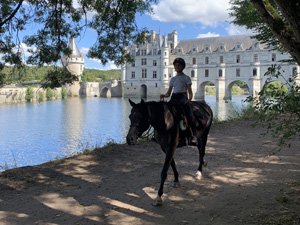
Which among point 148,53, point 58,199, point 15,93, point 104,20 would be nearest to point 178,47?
point 148,53

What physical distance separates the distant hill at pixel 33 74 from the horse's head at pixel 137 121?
3.39m

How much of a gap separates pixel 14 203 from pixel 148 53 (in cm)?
5778

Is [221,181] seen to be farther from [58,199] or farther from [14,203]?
[14,203]

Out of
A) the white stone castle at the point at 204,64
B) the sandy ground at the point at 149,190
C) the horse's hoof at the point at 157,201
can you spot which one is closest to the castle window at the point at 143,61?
the white stone castle at the point at 204,64

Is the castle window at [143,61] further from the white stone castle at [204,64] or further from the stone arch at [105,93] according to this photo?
the stone arch at [105,93]

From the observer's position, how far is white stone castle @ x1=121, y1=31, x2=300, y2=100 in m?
48.2

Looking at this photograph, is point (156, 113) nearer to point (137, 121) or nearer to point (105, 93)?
point (137, 121)

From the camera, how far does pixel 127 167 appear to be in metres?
5.37

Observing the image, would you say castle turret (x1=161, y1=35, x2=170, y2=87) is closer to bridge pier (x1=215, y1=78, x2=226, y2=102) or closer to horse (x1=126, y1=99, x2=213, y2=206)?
bridge pier (x1=215, y1=78, x2=226, y2=102)

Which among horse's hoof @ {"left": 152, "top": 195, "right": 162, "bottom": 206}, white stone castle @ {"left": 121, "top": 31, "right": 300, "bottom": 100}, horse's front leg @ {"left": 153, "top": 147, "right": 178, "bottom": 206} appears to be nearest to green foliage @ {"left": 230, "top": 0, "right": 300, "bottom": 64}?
horse's front leg @ {"left": 153, "top": 147, "right": 178, "bottom": 206}

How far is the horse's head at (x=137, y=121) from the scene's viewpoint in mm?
3368

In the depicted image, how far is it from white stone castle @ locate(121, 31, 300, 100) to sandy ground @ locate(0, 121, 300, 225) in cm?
4095

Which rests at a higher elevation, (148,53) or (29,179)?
(148,53)

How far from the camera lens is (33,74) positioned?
132ft
